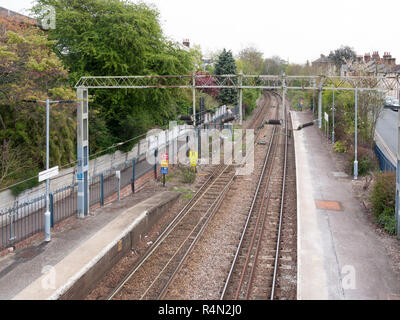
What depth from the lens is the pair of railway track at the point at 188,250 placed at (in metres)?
12.5

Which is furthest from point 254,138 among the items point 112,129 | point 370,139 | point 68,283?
point 68,283

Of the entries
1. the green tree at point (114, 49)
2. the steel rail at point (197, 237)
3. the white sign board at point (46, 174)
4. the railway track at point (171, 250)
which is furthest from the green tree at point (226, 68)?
the white sign board at point (46, 174)

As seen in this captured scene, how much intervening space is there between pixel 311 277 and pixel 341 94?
25.2 meters

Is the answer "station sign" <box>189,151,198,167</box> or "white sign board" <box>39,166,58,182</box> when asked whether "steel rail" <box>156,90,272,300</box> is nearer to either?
"station sign" <box>189,151,198,167</box>

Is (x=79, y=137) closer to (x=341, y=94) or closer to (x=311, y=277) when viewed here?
(x=311, y=277)

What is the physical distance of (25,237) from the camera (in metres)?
15.1

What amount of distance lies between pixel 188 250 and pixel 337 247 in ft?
17.7

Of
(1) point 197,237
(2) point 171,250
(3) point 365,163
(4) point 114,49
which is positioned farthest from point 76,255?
(3) point 365,163

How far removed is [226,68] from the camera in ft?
168

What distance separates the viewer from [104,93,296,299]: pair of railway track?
494 inches

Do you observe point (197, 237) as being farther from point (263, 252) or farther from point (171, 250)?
point (263, 252)

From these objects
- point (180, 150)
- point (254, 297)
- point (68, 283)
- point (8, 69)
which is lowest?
point (254, 297)

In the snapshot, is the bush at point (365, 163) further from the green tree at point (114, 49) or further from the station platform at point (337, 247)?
the green tree at point (114, 49)

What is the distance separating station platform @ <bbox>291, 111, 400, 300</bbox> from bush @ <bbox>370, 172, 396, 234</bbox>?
0.60m
